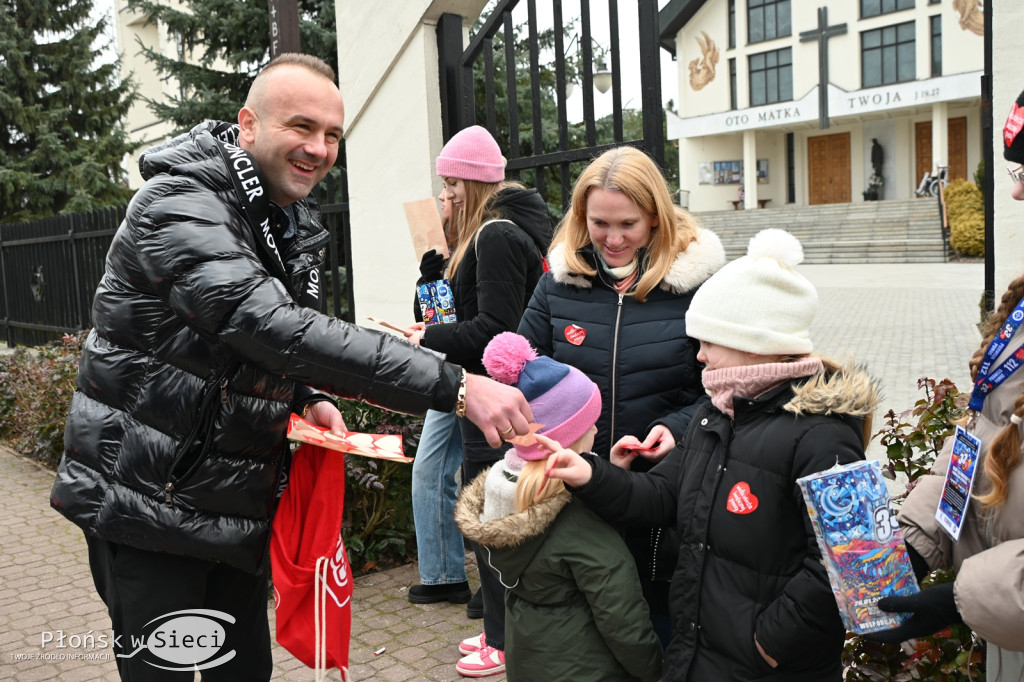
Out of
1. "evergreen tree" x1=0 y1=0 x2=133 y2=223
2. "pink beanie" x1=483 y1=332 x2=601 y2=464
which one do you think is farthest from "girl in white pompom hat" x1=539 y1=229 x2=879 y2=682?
"evergreen tree" x1=0 y1=0 x2=133 y2=223

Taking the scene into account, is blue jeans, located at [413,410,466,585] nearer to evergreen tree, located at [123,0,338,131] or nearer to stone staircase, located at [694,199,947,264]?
evergreen tree, located at [123,0,338,131]

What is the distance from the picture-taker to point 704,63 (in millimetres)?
45281

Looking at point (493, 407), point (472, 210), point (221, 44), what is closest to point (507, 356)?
point (493, 407)

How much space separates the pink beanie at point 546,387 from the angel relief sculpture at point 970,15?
133ft

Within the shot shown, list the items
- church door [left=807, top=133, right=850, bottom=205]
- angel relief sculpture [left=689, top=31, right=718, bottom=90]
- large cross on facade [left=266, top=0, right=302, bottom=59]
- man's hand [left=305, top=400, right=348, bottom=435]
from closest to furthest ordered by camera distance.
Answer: man's hand [left=305, top=400, right=348, bottom=435] < large cross on facade [left=266, top=0, right=302, bottom=59] < angel relief sculpture [left=689, top=31, right=718, bottom=90] < church door [left=807, top=133, right=850, bottom=205]

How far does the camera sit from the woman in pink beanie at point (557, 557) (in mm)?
2387

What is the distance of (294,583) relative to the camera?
2.56 metres

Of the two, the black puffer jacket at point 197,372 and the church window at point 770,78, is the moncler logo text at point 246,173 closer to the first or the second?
the black puffer jacket at point 197,372

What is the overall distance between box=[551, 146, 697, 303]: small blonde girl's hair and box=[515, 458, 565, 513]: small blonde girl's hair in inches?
27.9

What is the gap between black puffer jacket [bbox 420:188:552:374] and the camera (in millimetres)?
3639

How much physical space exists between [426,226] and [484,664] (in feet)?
6.46

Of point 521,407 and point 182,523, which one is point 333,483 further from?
point 521,407

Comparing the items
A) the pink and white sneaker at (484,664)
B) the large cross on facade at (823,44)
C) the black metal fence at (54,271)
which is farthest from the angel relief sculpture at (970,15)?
the pink and white sneaker at (484,664)

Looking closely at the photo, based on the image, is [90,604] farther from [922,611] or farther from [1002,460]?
[1002,460]
